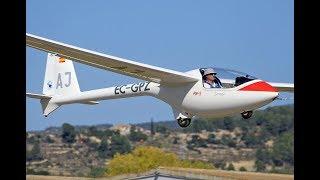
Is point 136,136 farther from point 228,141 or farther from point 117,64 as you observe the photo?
point 117,64

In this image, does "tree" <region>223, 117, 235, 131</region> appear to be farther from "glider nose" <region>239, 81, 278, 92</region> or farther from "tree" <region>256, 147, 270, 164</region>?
"glider nose" <region>239, 81, 278, 92</region>

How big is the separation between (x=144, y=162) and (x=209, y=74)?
120ft

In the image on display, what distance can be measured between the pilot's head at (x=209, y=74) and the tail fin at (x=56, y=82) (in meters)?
5.59

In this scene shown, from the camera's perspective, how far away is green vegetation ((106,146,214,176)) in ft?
160

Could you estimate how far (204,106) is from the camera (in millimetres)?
15492

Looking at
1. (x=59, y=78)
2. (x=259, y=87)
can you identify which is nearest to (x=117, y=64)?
(x=259, y=87)

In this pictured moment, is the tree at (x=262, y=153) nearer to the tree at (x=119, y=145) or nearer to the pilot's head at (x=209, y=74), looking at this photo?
the tree at (x=119, y=145)

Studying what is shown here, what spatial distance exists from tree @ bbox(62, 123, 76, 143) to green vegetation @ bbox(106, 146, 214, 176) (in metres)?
3.96

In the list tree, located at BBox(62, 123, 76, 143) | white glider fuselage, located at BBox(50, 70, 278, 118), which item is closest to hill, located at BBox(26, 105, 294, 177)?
tree, located at BBox(62, 123, 76, 143)

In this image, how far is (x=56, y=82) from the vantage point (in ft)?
82.2
